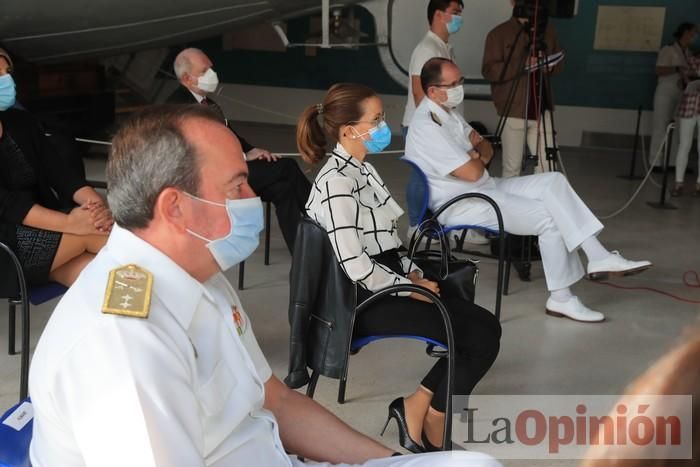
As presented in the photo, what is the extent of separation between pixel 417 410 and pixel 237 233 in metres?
1.28

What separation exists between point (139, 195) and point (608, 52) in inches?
313

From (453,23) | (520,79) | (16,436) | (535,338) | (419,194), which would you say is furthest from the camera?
(520,79)

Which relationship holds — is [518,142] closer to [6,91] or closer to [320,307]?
[320,307]

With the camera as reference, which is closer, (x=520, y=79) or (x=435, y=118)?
(x=435, y=118)

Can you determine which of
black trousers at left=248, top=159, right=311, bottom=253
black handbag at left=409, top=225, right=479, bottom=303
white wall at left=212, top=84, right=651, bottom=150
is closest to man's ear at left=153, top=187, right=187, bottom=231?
black handbag at left=409, top=225, right=479, bottom=303

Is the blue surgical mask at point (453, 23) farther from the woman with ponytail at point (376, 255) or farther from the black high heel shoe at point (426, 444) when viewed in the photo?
the black high heel shoe at point (426, 444)

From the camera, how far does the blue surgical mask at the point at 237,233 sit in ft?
4.24

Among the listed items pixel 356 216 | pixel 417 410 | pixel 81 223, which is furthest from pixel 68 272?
pixel 417 410

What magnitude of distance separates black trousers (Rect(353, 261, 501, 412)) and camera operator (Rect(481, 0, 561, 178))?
2.64 metres

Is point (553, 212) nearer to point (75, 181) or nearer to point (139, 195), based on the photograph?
point (75, 181)

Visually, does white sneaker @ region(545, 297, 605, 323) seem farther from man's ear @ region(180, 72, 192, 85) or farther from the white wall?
the white wall

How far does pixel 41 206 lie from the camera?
2680 mm

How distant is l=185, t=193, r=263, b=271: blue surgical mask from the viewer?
1.29 meters

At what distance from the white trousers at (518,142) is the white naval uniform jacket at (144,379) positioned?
382cm
